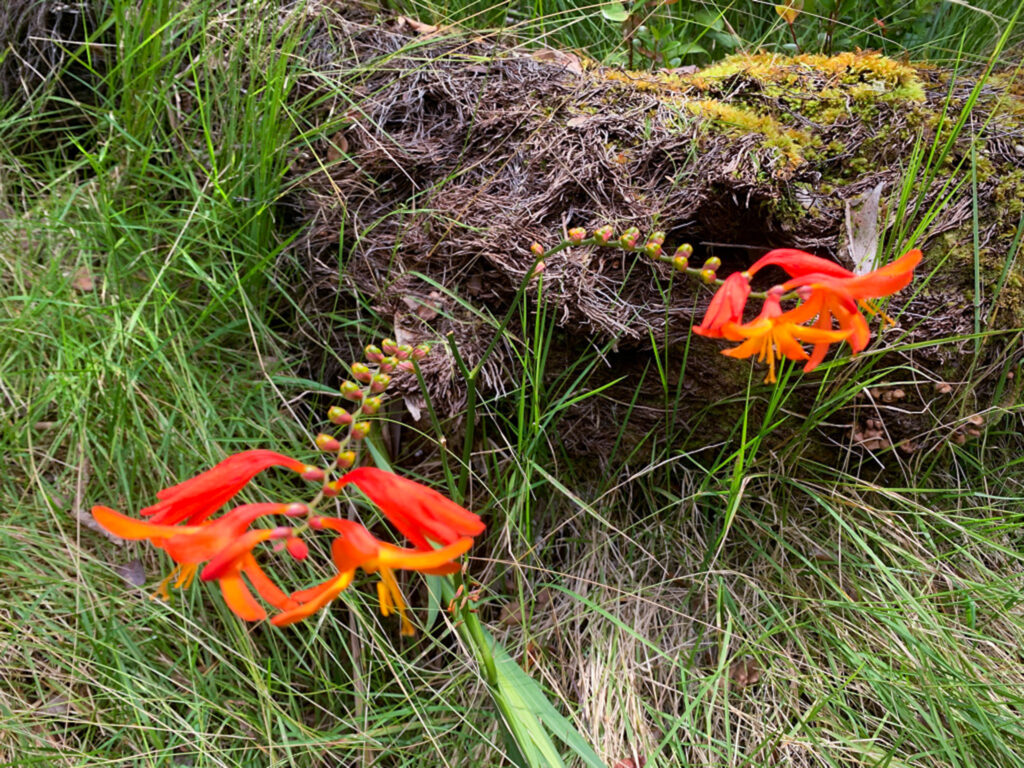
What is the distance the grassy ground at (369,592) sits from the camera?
1.40 m

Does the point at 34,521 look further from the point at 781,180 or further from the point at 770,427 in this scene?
the point at 781,180

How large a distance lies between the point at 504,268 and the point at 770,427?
0.60 metres

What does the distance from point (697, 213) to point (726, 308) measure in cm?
65

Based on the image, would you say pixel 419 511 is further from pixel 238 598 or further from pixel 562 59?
pixel 562 59

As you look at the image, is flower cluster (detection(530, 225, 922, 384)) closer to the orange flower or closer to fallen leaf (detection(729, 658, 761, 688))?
the orange flower

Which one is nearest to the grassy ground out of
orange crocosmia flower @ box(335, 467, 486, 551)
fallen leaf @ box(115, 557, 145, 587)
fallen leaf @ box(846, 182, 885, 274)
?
fallen leaf @ box(115, 557, 145, 587)

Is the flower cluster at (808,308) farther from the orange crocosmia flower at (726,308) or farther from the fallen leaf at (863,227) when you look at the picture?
the fallen leaf at (863,227)

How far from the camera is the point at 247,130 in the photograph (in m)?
1.75

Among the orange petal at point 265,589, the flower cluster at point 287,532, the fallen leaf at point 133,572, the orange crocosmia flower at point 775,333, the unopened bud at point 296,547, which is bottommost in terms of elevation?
the fallen leaf at point 133,572

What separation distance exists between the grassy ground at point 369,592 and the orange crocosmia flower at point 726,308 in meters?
0.40

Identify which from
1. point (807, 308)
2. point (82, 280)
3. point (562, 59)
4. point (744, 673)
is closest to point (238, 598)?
point (807, 308)

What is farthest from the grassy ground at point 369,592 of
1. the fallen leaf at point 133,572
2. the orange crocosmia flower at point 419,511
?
the orange crocosmia flower at point 419,511

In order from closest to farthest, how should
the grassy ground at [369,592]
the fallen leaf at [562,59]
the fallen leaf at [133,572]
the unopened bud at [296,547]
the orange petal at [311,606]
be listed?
the orange petal at [311,606] → the unopened bud at [296,547] → the grassy ground at [369,592] → the fallen leaf at [133,572] → the fallen leaf at [562,59]

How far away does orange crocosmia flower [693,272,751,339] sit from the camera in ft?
3.14
